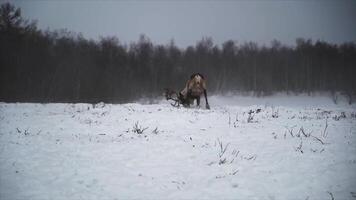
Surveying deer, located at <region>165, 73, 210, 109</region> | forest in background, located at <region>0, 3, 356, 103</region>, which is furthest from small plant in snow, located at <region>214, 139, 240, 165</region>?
forest in background, located at <region>0, 3, 356, 103</region>

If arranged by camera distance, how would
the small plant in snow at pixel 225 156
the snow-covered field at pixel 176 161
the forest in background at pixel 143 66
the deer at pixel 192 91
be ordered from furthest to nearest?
the forest in background at pixel 143 66, the deer at pixel 192 91, the small plant in snow at pixel 225 156, the snow-covered field at pixel 176 161

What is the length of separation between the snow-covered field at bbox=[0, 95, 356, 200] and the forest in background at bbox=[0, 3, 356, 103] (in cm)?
3423

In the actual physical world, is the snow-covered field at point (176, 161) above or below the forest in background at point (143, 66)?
below

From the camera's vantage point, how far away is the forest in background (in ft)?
136

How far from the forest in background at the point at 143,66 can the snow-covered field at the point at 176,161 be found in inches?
1348

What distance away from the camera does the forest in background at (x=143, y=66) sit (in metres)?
41.4

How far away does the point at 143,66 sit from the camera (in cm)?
6481

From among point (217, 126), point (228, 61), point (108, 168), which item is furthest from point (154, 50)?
point (108, 168)

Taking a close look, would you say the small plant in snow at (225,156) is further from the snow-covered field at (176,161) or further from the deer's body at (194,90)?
the deer's body at (194,90)

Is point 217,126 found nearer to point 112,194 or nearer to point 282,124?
point 282,124

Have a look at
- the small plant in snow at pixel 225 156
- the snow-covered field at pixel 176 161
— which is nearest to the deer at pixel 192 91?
the snow-covered field at pixel 176 161

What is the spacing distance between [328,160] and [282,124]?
502cm

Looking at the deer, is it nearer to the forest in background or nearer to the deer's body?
the deer's body

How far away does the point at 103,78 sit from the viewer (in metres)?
53.6
